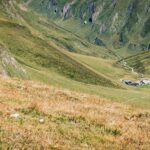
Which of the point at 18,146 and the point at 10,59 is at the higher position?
the point at 18,146

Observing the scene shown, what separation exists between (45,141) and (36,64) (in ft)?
557

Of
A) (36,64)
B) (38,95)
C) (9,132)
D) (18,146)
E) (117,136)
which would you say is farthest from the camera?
(36,64)

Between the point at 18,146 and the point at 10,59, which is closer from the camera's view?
the point at 18,146

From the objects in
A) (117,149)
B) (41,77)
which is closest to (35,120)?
(117,149)

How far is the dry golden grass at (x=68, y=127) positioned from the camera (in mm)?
17328

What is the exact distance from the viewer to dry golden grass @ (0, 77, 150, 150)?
17.3 meters

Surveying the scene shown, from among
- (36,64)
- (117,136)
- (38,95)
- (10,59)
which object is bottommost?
(36,64)

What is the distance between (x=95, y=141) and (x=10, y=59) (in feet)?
339

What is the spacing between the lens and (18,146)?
1631cm

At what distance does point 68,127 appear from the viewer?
2039cm

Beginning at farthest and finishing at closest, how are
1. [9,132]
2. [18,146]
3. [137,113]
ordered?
[137,113] < [9,132] < [18,146]

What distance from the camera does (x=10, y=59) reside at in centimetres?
11994

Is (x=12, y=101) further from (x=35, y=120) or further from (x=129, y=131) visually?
(x=129, y=131)

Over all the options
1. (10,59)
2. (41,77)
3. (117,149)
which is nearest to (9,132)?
(117,149)
